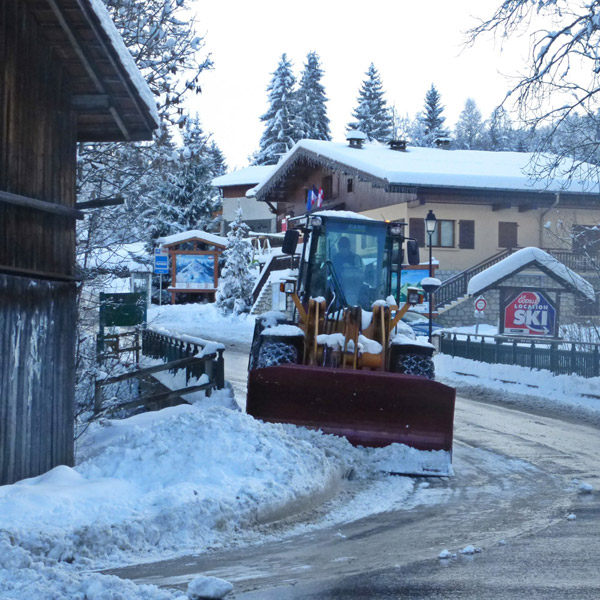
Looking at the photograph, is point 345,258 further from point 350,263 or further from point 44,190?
point 44,190

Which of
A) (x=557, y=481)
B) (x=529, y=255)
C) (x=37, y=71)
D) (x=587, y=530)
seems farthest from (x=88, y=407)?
(x=529, y=255)

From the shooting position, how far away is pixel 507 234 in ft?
128

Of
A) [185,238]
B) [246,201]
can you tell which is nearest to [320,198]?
[185,238]

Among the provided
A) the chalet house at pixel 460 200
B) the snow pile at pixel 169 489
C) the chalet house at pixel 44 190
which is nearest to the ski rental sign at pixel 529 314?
the chalet house at pixel 460 200

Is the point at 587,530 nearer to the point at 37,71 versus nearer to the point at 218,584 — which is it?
the point at 218,584

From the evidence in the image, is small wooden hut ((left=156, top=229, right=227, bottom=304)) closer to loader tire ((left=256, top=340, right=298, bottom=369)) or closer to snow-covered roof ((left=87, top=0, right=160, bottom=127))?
loader tire ((left=256, top=340, right=298, bottom=369))

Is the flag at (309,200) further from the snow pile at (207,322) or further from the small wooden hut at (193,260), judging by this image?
the snow pile at (207,322)

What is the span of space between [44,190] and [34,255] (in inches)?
27.0

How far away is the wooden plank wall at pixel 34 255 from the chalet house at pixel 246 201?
6078 centimetres

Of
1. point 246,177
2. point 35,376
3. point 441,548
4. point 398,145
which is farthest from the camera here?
point 246,177

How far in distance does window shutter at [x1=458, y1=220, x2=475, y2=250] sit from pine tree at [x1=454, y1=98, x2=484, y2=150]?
226ft

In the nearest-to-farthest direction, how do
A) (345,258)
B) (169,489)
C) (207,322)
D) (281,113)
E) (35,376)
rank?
(169,489), (35,376), (345,258), (207,322), (281,113)

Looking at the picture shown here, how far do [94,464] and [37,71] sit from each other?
3.71 m

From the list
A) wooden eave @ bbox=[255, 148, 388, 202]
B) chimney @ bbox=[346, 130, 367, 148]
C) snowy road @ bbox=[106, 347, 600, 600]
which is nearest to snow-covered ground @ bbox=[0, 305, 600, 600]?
snowy road @ bbox=[106, 347, 600, 600]
